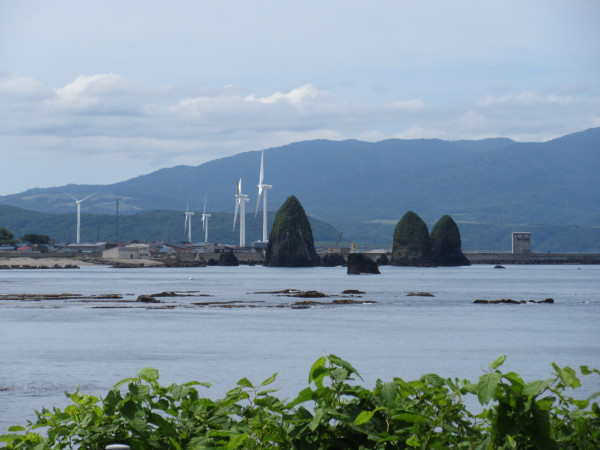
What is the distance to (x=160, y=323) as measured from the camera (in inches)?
2484

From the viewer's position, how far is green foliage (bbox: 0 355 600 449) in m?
6.77

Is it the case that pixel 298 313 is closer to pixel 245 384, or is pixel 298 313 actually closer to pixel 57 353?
pixel 57 353

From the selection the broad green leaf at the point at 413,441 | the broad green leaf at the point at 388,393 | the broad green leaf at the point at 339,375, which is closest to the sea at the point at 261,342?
the broad green leaf at the point at 339,375

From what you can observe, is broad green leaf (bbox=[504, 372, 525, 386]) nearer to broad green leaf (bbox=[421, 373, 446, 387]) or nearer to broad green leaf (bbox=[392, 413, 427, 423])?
broad green leaf (bbox=[392, 413, 427, 423])

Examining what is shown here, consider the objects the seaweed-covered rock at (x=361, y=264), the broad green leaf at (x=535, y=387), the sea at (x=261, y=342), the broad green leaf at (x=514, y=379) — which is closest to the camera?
the broad green leaf at (x=535, y=387)

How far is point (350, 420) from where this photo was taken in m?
7.32

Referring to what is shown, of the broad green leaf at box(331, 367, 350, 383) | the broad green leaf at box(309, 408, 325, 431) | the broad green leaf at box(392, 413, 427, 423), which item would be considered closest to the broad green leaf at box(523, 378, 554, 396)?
the broad green leaf at box(392, 413, 427, 423)

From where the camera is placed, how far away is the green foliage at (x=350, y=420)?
6.77m

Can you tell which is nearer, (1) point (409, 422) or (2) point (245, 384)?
(1) point (409, 422)

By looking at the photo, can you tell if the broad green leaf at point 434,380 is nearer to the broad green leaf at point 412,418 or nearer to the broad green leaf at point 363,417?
the broad green leaf at point 412,418

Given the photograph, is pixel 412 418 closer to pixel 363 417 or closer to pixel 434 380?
pixel 363 417

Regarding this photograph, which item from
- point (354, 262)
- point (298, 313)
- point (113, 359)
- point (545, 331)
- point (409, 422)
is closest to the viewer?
point (409, 422)

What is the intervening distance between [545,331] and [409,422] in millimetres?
55059

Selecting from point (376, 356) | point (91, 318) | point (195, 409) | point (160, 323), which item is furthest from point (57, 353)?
point (195, 409)
